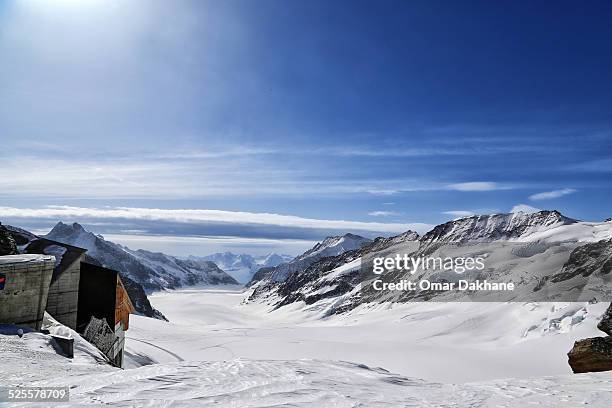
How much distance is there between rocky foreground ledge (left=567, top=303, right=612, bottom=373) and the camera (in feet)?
42.2

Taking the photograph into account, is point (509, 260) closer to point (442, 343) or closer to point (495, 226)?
point (495, 226)

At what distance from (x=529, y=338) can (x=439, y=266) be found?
7507cm

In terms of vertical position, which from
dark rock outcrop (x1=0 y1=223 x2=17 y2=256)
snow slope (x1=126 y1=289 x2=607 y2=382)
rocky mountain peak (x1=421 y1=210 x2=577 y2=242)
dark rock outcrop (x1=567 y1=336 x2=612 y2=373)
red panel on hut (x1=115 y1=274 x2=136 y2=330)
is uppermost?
rocky mountain peak (x1=421 y1=210 x2=577 y2=242)

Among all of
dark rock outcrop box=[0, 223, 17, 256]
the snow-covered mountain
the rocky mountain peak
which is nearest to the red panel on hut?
dark rock outcrop box=[0, 223, 17, 256]

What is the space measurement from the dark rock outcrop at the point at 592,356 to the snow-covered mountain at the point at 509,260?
5559 cm

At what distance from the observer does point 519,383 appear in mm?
A: 10102

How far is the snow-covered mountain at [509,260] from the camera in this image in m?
72.9

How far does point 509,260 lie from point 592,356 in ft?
332

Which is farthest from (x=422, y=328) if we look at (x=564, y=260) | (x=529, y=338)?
(x=564, y=260)

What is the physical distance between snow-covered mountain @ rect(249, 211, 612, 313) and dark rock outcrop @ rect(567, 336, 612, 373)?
55594 mm

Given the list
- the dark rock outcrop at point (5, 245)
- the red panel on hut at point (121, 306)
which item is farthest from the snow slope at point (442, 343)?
the dark rock outcrop at point (5, 245)

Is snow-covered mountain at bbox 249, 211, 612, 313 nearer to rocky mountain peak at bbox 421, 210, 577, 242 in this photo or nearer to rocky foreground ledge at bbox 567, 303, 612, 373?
rocky mountain peak at bbox 421, 210, 577, 242

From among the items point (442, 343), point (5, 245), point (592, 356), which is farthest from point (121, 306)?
point (442, 343)

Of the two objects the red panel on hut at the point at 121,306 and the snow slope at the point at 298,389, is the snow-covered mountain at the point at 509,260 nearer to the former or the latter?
the snow slope at the point at 298,389
